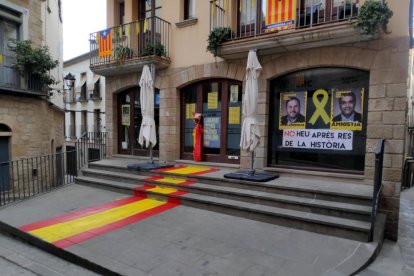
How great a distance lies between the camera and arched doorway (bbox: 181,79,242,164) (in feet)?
24.7

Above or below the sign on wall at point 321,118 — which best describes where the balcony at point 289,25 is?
above

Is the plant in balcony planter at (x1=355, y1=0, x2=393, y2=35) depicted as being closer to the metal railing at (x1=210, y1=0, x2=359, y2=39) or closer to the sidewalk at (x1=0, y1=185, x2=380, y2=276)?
the metal railing at (x1=210, y1=0, x2=359, y2=39)

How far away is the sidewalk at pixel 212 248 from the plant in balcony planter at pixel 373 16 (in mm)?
3541

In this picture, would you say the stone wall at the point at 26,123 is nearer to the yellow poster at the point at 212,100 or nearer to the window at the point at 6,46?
the window at the point at 6,46

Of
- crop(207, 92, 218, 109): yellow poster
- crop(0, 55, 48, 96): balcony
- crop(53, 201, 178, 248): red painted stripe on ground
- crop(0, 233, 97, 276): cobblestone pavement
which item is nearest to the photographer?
crop(0, 233, 97, 276): cobblestone pavement

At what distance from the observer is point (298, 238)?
427 centimetres

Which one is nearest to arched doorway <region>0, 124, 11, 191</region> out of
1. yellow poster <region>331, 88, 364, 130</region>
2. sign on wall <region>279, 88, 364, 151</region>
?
sign on wall <region>279, 88, 364, 151</region>

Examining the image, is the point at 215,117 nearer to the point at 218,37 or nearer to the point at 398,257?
the point at 218,37

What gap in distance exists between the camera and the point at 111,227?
4762mm

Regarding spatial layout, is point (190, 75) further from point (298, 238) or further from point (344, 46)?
point (298, 238)

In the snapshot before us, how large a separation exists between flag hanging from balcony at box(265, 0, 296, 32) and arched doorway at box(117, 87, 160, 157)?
16.1 ft

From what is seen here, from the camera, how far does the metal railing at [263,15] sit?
5835 mm

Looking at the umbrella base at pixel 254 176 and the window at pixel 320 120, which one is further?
the window at pixel 320 120

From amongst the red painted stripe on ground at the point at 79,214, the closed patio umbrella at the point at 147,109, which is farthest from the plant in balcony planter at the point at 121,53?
the red painted stripe on ground at the point at 79,214
